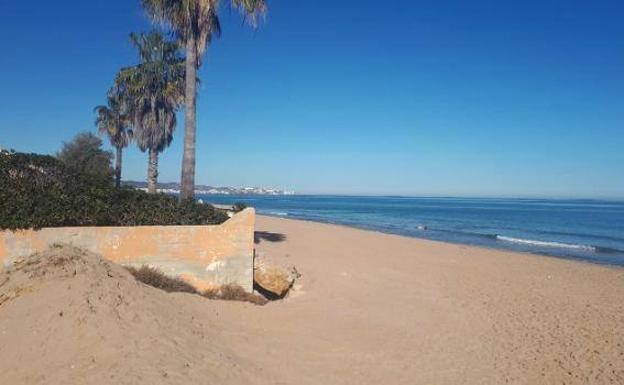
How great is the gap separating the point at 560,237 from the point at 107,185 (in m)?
34.4

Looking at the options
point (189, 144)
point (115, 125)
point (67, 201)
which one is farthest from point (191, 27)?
point (115, 125)

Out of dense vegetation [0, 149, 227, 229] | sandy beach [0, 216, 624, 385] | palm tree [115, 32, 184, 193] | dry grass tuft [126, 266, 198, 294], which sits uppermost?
palm tree [115, 32, 184, 193]

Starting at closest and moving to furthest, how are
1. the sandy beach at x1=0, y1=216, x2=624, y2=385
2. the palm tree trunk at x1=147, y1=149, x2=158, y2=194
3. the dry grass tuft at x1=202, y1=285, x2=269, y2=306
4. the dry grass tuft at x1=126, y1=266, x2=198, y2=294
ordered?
the sandy beach at x1=0, y1=216, x2=624, y2=385
the dry grass tuft at x1=126, y1=266, x2=198, y2=294
the dry grass tuft at x1=202, y1=285, x2=269, y2=306
the palm tree trunk at x1=147, y1=149, x2=158, y2=194

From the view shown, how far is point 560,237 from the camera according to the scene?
1379 inches

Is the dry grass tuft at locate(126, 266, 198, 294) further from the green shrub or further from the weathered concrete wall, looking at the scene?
the green shrub

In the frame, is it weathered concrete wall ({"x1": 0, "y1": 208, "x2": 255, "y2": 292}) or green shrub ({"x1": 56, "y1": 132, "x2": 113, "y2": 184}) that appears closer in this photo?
weathered concrete wall ({"x1": 0, "y1": 208, "x2": 255, "y2": 292})

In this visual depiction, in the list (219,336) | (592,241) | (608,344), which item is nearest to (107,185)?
Result: (219,336)

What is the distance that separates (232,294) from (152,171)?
19844 millimetres

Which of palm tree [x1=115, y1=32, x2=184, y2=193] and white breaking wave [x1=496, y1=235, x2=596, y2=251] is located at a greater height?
palm tree [x1=115, y1=32, x2=184, y2=193]

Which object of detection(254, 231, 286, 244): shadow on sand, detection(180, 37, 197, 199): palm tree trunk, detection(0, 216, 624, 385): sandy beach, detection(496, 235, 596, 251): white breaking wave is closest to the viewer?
detection(0, 216, 624, 385): sandy beach

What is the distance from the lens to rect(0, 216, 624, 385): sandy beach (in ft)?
16.3

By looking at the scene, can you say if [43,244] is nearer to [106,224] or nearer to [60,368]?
[106,224]

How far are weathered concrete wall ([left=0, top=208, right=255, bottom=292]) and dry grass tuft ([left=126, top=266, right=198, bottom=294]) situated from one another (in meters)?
0.12

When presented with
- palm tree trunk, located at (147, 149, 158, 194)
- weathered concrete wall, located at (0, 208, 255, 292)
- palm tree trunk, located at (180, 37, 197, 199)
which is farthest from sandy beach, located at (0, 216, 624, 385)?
palm tree trunk, located at (147, 149, 158, 194)
